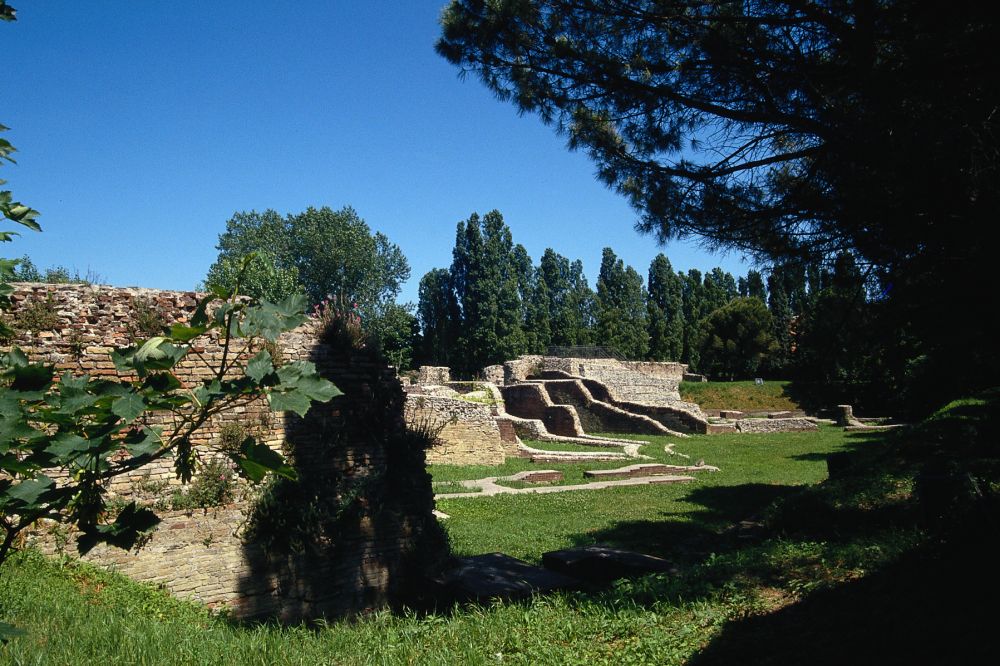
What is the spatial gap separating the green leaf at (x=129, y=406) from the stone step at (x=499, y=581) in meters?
4.21

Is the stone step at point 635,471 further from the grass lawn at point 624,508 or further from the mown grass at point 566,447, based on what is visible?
the mown grass at point 566,447

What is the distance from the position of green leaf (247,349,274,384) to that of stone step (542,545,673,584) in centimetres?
499

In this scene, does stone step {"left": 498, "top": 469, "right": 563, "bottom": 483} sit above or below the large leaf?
below

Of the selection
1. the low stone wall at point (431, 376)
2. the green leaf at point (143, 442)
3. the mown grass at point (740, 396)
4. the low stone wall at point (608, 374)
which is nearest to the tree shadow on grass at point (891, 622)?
the green leaf at point (143, 442)

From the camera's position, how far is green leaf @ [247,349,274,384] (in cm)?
140

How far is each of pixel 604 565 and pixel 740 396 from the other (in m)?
34.0

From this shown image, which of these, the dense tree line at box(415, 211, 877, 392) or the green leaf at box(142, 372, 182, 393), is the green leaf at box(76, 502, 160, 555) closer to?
the green leaf at box(142, 372, 182, 393)

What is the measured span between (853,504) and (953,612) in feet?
12.2

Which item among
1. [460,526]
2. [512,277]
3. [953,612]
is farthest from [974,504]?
[512,277]

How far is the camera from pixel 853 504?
7176mm

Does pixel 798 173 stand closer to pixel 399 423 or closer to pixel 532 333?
pixel 399 423

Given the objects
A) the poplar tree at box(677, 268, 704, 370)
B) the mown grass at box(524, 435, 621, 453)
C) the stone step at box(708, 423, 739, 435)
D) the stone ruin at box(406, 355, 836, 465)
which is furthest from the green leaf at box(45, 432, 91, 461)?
the poplar tree at box(677, 268, 704, 370)

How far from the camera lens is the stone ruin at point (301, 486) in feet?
19.5

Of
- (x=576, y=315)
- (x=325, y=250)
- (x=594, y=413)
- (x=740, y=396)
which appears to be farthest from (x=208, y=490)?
(x=576, y=315)
